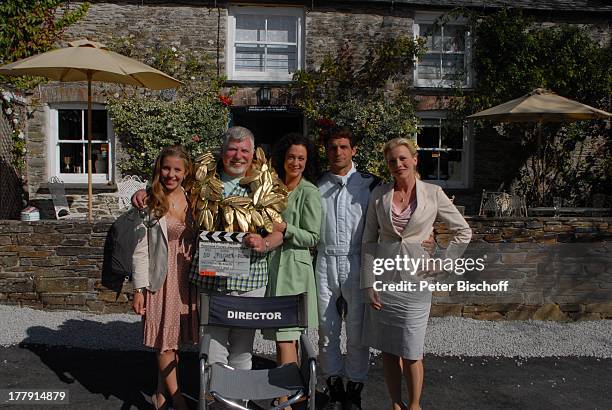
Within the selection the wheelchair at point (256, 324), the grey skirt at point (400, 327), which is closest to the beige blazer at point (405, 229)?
the grey skirt at point (400, 327)

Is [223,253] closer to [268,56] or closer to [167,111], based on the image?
[167,111]

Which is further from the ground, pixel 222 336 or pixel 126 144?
pixel 126 144

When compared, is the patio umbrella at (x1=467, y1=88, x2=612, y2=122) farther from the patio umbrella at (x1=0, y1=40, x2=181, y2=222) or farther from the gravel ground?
the patio umbrella at (x1=0, y1=40, x2=181, y2=222)

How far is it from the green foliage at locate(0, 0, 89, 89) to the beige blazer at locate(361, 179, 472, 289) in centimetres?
872

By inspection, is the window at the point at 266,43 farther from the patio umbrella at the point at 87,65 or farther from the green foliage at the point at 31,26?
the patio umbrella at the point at 87,65

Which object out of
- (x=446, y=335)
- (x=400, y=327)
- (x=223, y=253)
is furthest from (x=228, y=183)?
(x=446, y=335)

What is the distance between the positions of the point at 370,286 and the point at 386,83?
26.9ft

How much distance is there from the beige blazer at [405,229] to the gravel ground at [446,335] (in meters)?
1.93

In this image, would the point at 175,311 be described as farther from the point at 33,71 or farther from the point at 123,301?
the point at 33,71

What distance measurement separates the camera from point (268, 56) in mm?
11133

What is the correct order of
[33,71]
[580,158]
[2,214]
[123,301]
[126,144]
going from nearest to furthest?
[123,301] < [33,71] < [2,214] < [126,144] < [580,158]

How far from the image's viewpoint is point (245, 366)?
11.7 feet

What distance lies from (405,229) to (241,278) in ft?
3.45

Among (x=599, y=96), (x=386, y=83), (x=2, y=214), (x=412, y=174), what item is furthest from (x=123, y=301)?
(x=599, y=96)
